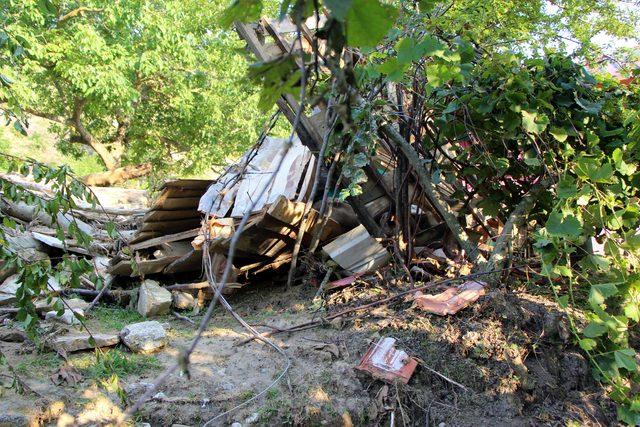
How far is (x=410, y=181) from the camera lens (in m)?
4.68

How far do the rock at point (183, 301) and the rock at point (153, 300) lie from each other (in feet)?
0.33

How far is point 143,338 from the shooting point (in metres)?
3.84

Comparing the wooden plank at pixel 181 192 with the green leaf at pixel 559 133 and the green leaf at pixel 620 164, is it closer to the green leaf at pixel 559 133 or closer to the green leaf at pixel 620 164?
the green leaf at pixel 559 133

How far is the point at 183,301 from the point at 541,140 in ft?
12.5

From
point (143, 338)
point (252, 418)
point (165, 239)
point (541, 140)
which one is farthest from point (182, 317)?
point (541, 140)

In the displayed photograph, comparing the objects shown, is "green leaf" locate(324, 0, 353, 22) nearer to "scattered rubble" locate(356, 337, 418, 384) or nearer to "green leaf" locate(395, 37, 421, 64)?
"green leaf" locate(395, 37, 421, 64)

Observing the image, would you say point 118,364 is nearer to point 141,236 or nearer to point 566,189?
point 141,236

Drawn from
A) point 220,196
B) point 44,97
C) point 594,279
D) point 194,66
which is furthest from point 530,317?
point 44,97

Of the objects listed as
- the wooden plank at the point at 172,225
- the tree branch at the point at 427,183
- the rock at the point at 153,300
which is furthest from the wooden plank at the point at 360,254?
the wooden plank at the point at 172,225

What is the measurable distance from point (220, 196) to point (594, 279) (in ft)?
12.6

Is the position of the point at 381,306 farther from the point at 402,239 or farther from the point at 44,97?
the point at 44,97

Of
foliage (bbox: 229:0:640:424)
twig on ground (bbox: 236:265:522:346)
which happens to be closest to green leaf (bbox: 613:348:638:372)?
foliage (bbox: 229:0:640:424)

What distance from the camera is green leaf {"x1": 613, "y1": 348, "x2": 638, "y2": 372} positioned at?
2434 mm

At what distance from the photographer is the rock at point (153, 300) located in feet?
16.4
